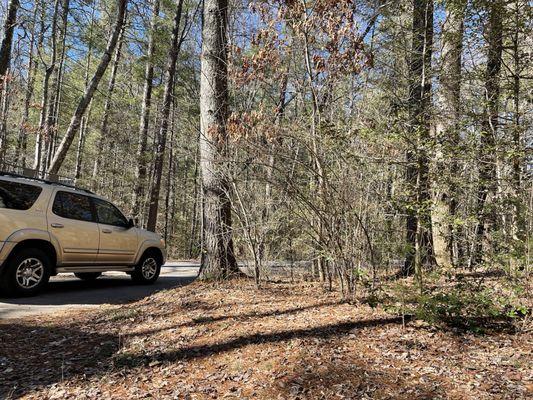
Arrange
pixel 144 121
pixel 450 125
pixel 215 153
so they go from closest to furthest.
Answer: pixel 450 125, pixel 215 153, pixel 144 121

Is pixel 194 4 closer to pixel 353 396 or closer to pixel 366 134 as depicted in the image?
pixel 366 134

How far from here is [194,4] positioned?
57.8ft

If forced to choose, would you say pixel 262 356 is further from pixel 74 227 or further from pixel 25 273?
pixel 74 227

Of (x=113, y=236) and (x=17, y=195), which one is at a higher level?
(x=17, y=195)

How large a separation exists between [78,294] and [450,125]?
7441 mm

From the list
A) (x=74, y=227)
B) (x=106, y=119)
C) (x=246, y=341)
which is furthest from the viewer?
(x=106, y=119)

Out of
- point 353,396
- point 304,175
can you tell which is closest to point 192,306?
point 304,175

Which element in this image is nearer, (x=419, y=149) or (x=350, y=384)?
(x=350, y=384)

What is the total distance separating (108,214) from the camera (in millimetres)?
8742

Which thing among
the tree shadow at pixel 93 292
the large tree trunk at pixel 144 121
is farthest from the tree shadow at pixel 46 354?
the large tree trunk at pixel 144 121

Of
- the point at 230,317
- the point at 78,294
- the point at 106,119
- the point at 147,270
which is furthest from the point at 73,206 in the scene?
the point at 106,119

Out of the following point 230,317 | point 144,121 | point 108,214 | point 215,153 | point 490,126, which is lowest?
point 230,317

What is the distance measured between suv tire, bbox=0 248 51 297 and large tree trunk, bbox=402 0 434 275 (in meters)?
6.24

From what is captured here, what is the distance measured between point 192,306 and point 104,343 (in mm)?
1434
